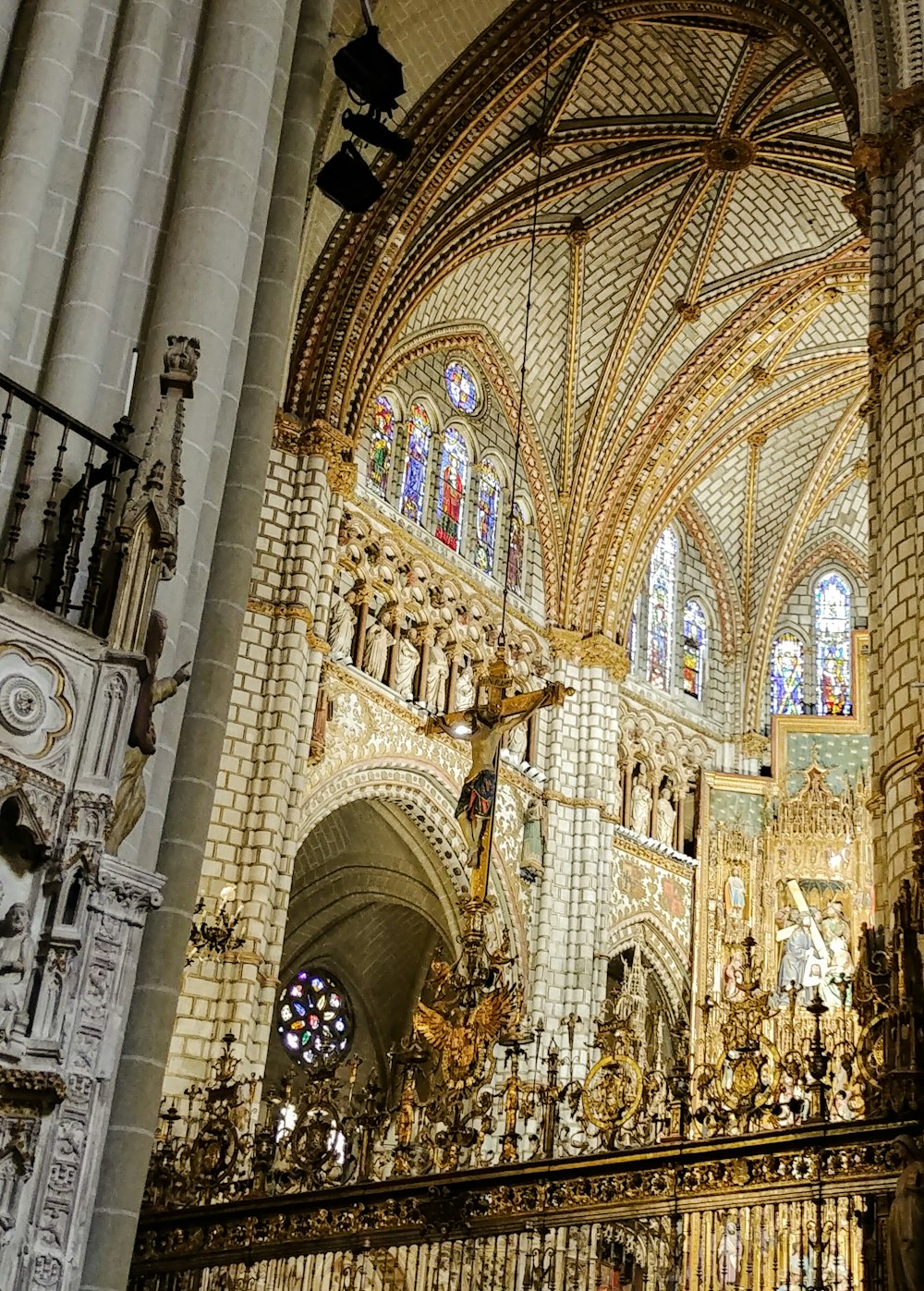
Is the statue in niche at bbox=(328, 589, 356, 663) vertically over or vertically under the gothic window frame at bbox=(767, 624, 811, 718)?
under

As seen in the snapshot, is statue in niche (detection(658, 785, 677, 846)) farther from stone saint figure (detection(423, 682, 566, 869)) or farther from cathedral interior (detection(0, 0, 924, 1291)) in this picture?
stone saint figure (detection(423, 682, 566, 869))

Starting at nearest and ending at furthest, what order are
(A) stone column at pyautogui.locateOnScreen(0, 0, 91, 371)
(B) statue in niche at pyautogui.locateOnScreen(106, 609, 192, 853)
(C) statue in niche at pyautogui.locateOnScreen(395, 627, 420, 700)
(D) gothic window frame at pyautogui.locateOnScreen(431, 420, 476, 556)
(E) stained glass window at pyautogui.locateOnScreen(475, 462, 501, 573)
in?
(B) statue in niche at pyautogui.locateOnScreen(106, 609, 192, 853), (A) stone column at pyautogui.locateOnScreen(0, 0, 91, 371), (C) statue in niche at pyautogui.locateOnScreen(395, 627, 420, 700), (D) gothic window frame at pyautogui.locateOnScreen(431, 420, 476, 556), (E) stained glass window at pyautogui.locateOnScreen(475, 462, 501, 573)

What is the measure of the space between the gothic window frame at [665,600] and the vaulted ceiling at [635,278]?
59cm

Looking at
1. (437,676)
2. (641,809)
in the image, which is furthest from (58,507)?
(641,809)

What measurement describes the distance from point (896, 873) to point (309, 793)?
27.3 feet

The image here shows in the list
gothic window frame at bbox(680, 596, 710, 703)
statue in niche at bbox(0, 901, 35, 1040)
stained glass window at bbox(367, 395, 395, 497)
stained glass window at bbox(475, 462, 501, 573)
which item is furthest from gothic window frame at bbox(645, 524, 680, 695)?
statue in niche at bbox(0, 901, 35, 1040)

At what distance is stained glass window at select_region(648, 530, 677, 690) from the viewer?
25.8 meters

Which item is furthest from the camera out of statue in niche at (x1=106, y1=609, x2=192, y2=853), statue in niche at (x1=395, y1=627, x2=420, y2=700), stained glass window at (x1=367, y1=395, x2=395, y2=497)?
stained glass window at (x1=367, y1=395, x2=395, y2=497)

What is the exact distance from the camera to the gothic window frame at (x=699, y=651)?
86.2ft

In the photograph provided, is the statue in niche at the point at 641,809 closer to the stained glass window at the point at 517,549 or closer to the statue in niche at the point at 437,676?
the stained glass window at the point at 517,549

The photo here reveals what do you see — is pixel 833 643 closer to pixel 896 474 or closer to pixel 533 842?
pixel 533 842

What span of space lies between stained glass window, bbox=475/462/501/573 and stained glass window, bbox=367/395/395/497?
6.39ft

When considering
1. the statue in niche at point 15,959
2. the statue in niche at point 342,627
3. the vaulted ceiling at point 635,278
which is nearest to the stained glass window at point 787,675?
the vaulted ceiling at point 635,278

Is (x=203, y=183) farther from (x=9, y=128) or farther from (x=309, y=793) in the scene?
(x=309, y=793)
